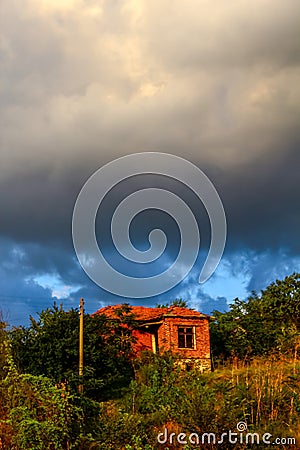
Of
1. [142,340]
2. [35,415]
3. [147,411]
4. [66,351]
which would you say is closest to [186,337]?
[142,340]

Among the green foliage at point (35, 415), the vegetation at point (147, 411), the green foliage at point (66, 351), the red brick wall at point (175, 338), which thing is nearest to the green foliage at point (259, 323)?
the red brick wall at point (175, 338)

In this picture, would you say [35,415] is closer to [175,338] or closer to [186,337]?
[175,338]

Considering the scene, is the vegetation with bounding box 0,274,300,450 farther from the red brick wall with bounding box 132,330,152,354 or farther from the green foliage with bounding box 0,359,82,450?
the red brick wall with bounding box 132,330,152,354

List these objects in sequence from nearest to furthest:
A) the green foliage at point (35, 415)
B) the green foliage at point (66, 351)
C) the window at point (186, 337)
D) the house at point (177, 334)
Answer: the green foliage at point (35, 415) → the green foliage at point (66, 351) → the house at point (177, 334) → the window at point (186, 337)

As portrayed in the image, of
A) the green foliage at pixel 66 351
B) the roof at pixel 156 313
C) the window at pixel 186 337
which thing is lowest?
the green foliage at pixel 66 351

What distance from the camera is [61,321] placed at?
2631cm

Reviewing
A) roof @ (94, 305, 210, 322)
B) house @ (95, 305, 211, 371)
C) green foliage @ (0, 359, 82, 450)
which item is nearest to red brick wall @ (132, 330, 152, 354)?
house @ (95, 305, 211, 371)

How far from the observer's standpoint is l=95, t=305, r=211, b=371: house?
30.8 meters

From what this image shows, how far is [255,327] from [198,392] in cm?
2008

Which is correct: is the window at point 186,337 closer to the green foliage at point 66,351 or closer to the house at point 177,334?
the house at point 177,334

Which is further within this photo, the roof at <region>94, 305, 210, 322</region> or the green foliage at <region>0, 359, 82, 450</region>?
the roof at <region>94, 305, 210, 322</region>

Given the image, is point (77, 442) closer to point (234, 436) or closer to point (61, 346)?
point (234, 436)

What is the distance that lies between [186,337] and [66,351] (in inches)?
359

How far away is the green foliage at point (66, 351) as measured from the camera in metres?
24.6
